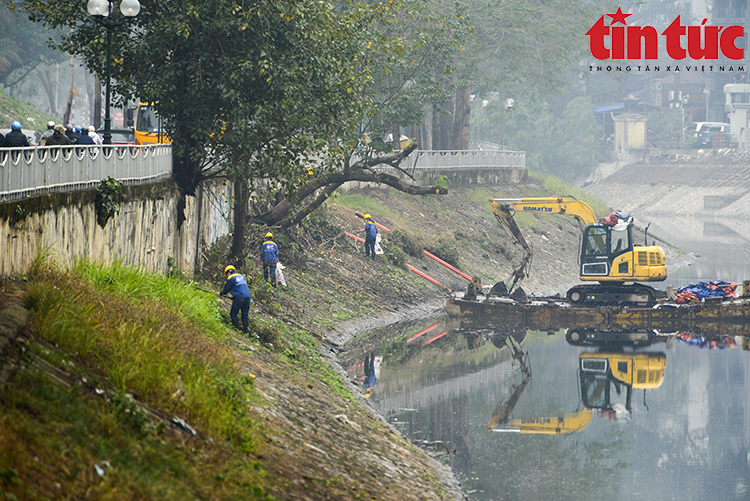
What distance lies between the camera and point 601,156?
10156 centimetres

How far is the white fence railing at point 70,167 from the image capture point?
38.8ft

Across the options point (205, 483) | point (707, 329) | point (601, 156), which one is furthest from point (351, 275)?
point (601, 156)

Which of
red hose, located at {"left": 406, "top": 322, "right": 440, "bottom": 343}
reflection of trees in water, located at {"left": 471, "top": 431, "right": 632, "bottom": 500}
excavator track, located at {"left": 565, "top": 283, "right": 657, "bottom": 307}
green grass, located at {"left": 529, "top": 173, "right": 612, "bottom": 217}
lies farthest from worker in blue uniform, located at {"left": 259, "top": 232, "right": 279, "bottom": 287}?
green grass, located at {"left": 529, "top": 173, "right": 612, "bottom": 217}

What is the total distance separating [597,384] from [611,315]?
22.2 feet

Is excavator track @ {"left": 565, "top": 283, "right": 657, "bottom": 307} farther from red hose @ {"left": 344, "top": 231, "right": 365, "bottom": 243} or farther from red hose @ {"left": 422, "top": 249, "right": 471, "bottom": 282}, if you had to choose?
red hose @ {"left": 344, "top": 231, "right": 365, "bottom": 243}

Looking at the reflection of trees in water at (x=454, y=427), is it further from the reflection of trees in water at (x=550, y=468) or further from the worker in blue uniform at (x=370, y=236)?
the worker in blue uniform at (x=370, y=236)

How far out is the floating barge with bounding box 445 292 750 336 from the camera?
27.8m

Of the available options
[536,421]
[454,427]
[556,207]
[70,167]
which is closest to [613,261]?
[556,207]

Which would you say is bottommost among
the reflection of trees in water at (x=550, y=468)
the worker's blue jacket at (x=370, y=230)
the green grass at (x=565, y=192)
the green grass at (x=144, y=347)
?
the reflection of trees in water at (x=550, y=468)

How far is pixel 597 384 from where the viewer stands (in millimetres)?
21797

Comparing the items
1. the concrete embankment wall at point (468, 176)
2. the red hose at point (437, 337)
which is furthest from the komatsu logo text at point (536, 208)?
the concrete embankment wall at point (468, 176)

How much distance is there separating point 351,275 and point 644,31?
80.6 m

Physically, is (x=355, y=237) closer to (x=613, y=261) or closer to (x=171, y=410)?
(x=613, y=261)

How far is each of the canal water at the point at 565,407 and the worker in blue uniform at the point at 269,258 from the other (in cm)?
311
